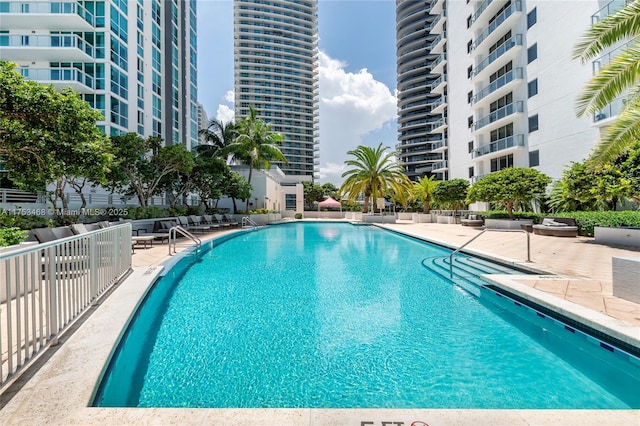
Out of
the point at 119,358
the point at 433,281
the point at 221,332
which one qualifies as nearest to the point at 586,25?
the point at 433,281

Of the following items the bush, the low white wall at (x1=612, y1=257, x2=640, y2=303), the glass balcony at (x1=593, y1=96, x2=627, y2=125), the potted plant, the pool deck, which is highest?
the glass balcony at (x1=593, y1=96, x2=627, y2=125)

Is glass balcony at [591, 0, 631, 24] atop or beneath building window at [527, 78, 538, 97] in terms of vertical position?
atop

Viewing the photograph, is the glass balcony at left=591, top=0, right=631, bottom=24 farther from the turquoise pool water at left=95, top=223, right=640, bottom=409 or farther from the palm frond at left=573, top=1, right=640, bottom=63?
the turquoise pool water at left=95, top=223, right=640, bottom=409

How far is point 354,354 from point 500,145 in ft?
90.2

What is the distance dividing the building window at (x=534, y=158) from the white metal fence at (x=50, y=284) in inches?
1025

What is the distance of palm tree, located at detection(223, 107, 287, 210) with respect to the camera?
28156 mm

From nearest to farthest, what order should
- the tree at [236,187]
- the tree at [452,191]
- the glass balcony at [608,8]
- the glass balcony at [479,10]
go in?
the glass balcony at [608,8], the tree at [236,187], the tree at [452,191], the glass balcony at [479,10]

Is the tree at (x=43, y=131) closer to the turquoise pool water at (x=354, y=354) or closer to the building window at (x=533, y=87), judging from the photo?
the turquoise pool water at (x=354, y=354)

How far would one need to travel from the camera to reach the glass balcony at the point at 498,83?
2486cm

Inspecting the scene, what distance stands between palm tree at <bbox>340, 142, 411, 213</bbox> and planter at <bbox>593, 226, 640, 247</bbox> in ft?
55.7

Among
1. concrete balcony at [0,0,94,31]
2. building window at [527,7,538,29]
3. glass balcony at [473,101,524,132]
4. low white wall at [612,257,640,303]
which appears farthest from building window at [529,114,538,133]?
concrete balcony at [0,0,94,31]

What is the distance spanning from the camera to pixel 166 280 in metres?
8.03

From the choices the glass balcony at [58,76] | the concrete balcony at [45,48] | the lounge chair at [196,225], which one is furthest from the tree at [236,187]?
the concrete balcony at [45,48]

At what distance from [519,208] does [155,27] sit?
4025 cm
